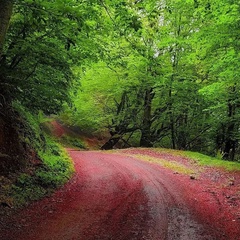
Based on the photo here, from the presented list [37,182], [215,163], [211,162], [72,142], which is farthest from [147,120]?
[37,182]

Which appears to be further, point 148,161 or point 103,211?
point 148,161

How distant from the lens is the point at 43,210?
300 inches

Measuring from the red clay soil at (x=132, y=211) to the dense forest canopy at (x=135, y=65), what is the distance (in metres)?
3.61

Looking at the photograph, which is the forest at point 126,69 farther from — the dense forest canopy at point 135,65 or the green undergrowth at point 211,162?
the green undergrowth at point 211,162

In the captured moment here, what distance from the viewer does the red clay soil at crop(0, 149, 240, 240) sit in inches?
248

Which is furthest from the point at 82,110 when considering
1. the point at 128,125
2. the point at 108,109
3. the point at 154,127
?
the point at 154,127

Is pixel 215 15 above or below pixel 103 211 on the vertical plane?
above

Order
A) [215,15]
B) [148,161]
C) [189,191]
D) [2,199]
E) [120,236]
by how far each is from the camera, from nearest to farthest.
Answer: [120,236], [2,199], [189,191], [215,15], [148,161]

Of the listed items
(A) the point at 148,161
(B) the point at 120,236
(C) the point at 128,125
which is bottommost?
(B) the point at 120,236

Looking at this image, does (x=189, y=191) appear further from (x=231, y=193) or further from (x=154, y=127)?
(x=154, y=127)

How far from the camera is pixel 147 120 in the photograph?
84.2 ft

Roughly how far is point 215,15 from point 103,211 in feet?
27.6

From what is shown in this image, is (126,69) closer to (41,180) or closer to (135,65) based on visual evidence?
(135,65)

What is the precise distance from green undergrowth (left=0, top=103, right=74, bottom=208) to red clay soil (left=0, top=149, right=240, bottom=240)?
1.25 ft
